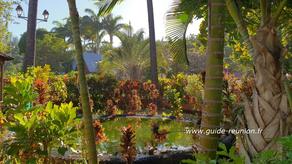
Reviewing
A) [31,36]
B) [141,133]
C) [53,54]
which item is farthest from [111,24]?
[141,133]

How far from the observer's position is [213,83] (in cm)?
340

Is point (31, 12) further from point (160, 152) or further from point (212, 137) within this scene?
point (212, 137)

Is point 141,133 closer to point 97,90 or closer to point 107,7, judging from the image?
point 107,7

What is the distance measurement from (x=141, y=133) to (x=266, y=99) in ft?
19.5

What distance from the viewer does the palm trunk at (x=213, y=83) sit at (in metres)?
3.38

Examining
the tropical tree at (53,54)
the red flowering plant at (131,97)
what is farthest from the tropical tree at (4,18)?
the tropical tree at (53,54)

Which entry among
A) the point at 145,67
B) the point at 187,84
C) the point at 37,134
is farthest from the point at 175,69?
the point at 37,134

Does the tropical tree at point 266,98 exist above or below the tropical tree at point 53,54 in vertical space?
below

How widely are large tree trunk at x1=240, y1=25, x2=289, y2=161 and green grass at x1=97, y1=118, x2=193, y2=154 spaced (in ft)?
10.7

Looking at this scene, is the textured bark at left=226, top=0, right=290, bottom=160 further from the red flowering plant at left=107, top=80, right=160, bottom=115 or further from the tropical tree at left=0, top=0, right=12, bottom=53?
the tropical tree at left=0, top=0, right=12, bottom=53

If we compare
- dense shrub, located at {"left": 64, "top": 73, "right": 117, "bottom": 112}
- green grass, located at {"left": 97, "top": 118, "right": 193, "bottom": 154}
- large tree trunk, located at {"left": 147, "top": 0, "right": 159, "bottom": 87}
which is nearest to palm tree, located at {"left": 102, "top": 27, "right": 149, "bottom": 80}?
large tree trunk, located at {"left": 147, "top": 0, "right": 159, "bottom": 87}

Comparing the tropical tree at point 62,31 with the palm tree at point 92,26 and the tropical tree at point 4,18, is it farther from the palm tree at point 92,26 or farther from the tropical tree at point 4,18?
the tropical tree at point 4,18

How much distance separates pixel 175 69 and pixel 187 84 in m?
13.7

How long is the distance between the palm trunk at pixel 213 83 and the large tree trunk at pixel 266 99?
305mm
